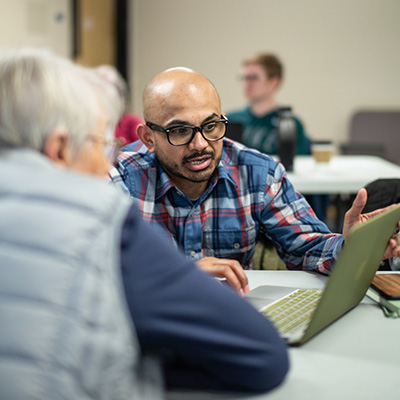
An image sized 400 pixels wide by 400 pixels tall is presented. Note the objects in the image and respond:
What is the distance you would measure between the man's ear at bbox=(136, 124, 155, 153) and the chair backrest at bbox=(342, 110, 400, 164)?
12.8 ft

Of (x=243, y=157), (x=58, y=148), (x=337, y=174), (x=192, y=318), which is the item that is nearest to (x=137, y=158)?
(x=243, y=157)

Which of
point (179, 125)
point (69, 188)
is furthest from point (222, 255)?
point (69, 188)

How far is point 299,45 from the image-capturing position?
532 centimetres

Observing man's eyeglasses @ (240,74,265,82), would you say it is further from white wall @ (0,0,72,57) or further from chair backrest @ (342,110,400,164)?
chair backrest @ (342,110,400,164)

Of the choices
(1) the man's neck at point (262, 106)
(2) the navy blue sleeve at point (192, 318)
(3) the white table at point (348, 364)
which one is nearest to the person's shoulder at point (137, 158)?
(3) the white table at point (348, 364)

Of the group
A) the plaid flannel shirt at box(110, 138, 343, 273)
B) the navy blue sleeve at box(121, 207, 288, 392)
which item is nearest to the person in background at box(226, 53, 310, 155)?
the plaid flannel shirt at box(110, 138, 343, 273)

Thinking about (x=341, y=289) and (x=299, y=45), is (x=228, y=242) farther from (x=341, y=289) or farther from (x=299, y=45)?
(x=299, y=45)

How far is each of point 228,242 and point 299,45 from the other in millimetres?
4113

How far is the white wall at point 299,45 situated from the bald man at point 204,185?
3.90m

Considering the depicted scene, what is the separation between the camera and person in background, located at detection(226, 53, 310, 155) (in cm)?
382

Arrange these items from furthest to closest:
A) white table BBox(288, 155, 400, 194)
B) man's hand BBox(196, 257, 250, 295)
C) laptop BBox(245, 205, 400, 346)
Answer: white table BBox(288, 155, 400, 194)
man's hand BBox(196, 257, 250, 295)
laptop BBox(245, 205, 400, 346)

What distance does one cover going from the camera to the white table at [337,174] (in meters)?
2.67

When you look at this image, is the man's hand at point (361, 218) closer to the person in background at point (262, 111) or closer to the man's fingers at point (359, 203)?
the man's fingers at point (359, 203)

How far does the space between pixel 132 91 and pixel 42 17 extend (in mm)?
1794
